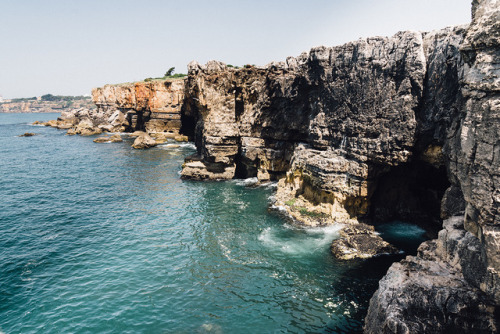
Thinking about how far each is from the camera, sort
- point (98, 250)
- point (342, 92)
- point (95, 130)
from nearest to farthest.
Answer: point (98, 250) < point (342, 92) < point (95, 130)

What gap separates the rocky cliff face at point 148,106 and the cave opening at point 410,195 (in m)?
71.8

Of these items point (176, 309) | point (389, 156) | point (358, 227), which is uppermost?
point (389, 156)

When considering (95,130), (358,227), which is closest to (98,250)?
(358,227)

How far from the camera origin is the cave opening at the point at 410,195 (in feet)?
98.4

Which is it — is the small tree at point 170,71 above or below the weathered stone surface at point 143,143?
above

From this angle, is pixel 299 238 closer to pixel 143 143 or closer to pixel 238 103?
pixel 238 103

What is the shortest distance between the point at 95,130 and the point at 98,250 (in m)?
92.2

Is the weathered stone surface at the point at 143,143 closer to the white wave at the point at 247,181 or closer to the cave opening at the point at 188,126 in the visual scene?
the cave opening at the point at 188,126

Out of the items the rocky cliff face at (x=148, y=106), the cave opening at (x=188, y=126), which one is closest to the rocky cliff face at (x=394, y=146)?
the rocky cliff face at (x=148, y=106)

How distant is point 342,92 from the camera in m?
31.6

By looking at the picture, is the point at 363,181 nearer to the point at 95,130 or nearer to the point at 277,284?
the point at 277,284

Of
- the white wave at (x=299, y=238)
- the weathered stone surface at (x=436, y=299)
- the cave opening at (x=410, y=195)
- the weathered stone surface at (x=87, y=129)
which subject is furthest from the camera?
the weathered stone surface at (x=87, y=129)

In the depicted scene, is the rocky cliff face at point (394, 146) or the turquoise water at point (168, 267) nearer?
the rocky cliff face at point (394, 146)

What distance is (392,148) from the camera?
27.4 meters
